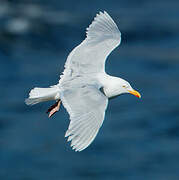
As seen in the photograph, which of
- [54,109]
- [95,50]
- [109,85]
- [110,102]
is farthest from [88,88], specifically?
[110,102]

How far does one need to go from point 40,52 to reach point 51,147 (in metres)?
4.20

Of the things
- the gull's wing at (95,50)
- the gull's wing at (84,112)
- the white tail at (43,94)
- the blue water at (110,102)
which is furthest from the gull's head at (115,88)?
the blue water at (110,102)

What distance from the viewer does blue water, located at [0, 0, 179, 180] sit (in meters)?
17.0

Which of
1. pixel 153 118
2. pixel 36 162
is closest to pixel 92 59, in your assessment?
pixel 36 162

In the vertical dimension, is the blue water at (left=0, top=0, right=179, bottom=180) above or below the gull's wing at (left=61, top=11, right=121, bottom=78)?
above

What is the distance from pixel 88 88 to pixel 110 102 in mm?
10349

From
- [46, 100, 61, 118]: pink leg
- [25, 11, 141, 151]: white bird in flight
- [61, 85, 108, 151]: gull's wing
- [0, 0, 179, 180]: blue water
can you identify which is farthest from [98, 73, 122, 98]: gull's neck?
[0, 0, 179, 180]: blue water

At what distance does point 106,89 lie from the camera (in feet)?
26.9

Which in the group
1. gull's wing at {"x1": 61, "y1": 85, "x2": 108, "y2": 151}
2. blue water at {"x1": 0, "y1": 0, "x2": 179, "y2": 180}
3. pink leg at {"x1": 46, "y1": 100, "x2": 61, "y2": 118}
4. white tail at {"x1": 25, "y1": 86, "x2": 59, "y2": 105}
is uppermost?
blue water at {"x1": 0, "y1": 0, "x2": 179, "y2": 180}

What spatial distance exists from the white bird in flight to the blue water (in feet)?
25.6

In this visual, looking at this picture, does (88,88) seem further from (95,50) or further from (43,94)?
(95,50)

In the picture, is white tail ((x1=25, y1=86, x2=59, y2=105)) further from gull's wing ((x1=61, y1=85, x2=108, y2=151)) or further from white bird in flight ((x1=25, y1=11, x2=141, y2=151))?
gull's wing ((x1=61, y1=85, x2=108, y2=151))

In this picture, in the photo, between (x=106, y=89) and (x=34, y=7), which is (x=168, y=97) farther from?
(x=106, y=89)

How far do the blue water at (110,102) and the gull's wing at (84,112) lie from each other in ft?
30.2
